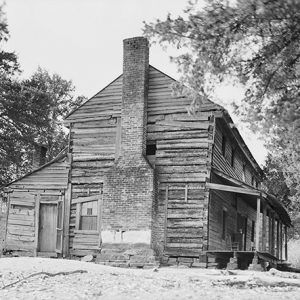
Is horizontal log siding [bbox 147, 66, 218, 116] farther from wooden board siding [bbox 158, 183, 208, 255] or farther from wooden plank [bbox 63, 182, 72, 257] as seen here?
wooden plank [bbox 63, 182, 72, 257]

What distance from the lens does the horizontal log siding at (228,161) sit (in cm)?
2372

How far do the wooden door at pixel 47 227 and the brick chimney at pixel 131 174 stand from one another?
2986mm

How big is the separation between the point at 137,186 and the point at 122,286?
378 inches

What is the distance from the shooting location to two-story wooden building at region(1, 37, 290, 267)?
21953 mm

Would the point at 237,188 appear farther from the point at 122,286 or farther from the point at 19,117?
the point at 19,117

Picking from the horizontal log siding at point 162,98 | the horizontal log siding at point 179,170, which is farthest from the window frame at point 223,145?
the horizontal log siding at point 162,98

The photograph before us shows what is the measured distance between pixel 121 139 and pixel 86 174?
227 centimetres

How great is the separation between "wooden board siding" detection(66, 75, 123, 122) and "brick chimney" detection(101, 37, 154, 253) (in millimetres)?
690

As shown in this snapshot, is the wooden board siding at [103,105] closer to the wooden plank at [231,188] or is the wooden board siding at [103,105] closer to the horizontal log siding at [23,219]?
the horizontal log siding at [23,219]

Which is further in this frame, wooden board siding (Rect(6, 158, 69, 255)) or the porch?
wooden board siding (Rect(6, 158, 69, 255))

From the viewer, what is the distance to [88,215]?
23.8 meters

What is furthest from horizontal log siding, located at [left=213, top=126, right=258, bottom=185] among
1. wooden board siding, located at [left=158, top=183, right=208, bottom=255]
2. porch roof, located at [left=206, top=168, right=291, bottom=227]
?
wooden board siding, located at [left=158, top=183, right=208, bottom=255]

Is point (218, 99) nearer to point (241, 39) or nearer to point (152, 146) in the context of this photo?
point (241, 39)

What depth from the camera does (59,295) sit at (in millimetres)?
11547
